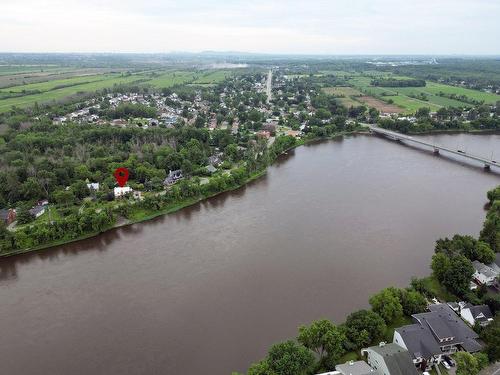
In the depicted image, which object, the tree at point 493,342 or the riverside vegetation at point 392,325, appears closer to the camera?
the riverside vegetation at point 392,325

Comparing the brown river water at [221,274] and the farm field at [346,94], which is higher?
the farm field at [346,94]

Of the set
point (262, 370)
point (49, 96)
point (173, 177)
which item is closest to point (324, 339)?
point (262, 370)

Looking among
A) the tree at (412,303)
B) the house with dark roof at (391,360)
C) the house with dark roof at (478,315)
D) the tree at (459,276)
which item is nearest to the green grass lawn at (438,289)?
the tree at (459,276)

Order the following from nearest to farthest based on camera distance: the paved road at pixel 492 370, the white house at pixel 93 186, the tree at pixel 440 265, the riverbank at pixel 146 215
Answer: the paved road at pixel 492 370
the tree at pixel 440 265
the riverbank at pixel 146 215
the white house at pixel 93 186

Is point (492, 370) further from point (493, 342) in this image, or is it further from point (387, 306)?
point (387, 306)

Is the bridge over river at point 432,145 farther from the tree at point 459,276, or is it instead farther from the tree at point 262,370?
the tree at point 262,370

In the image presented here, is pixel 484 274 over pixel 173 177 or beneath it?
over

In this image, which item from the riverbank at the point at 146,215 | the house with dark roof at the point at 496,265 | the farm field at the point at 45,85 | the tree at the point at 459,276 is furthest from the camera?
the farm field at the point at 45,85
